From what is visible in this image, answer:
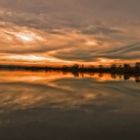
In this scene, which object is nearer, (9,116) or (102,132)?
(102,132)

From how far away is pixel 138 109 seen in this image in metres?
24.8

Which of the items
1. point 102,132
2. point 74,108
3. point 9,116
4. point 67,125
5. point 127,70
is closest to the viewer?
point 102,132

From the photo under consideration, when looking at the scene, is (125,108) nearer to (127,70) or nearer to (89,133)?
(89,133)

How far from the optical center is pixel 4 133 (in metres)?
15.8

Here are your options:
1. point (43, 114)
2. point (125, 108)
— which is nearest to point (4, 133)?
point (43, 114)

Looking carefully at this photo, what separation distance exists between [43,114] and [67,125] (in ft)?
11.4

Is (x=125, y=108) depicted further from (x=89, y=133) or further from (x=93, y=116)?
(x=89, y=133)

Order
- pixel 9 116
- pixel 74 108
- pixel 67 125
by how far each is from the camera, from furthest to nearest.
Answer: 1. pixel 74 108
2. pixel 9 116
3. pixel 67 125

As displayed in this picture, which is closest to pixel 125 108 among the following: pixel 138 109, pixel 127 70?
pixel 138 109

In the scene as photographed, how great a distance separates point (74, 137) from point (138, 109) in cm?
1024

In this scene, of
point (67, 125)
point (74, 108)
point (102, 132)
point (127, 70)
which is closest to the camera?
point (102, 132)

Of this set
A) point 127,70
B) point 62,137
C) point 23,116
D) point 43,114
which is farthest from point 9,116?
point 127,70

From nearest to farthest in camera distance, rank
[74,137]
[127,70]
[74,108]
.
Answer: [74,137] → [74,108] → [127,70]

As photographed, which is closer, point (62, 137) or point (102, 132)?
point (62, 137)
